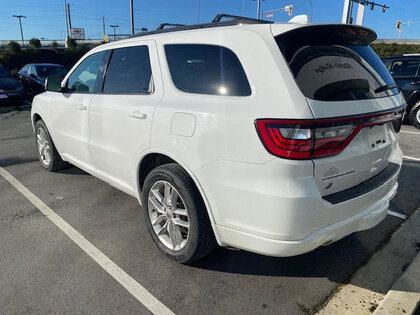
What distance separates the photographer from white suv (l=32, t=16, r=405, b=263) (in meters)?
1.95

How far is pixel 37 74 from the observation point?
13336mm

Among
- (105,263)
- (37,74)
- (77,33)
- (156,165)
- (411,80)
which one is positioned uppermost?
(77,33)

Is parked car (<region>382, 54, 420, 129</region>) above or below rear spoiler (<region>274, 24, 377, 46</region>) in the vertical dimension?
below

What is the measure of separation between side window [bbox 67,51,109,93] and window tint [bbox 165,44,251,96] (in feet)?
3.71

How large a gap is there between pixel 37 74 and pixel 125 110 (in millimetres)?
12403

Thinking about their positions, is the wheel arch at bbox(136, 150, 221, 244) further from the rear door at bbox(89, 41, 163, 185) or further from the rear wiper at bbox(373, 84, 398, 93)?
→ the rear wiper at bbox(373, 84, 398, 93)

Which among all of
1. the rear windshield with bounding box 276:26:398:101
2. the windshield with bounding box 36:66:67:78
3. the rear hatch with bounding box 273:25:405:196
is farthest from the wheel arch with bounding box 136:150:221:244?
the windshield with bounding box 36:66:67:78

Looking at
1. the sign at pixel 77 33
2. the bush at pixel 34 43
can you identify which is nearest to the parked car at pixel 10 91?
the bush at pixel 34 43

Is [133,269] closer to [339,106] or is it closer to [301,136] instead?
[301,136]

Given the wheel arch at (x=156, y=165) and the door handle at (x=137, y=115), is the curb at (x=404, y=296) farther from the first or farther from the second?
the door handle at (x=137, y=115)

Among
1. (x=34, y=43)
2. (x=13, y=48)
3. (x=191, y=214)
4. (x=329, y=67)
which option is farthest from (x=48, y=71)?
(x=329, y=67)

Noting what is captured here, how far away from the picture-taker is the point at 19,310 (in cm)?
224

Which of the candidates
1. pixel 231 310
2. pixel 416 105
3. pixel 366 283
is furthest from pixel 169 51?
pixel 416 105

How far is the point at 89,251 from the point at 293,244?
1.84 meters
